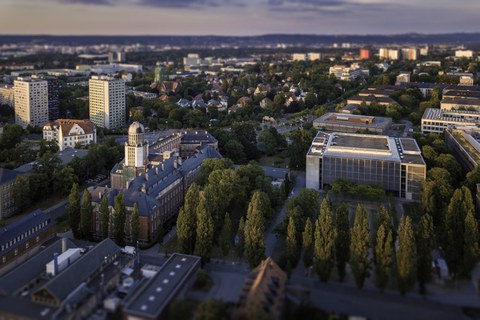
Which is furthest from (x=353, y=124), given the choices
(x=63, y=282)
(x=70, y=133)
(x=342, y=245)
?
(x=63, y=282)

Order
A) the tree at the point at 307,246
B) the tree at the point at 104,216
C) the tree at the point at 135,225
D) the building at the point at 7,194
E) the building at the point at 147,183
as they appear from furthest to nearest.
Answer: the building at the point at 7,194, the building at the point at 147,183, the tree at the point at 104,216, the tree at the point at 135,225, the tree at the point at 307,246

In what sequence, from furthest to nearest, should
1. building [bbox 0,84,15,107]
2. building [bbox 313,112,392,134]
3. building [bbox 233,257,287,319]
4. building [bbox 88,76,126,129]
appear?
building [bbox 0,84,15,107]
building [bbox 88,76,126,129]
building [bbox 313,112,392,134]
building [bbox 233,257,287,319]

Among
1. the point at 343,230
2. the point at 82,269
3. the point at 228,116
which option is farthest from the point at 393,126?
the point at 82,269

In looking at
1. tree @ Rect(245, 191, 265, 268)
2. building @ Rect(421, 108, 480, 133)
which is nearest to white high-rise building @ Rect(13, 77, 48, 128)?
building @ Rect(421, 108, 480, 133)

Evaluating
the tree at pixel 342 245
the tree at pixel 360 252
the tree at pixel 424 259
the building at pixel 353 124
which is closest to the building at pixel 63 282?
the tree at pixel 342 245

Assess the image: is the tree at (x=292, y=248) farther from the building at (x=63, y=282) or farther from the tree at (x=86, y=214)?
the tree at (x=86, y=214)

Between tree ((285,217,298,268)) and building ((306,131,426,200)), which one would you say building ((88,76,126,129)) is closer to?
building ((306,131,426,200))

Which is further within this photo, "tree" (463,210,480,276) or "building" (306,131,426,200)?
"building" (306,131,426,200)
